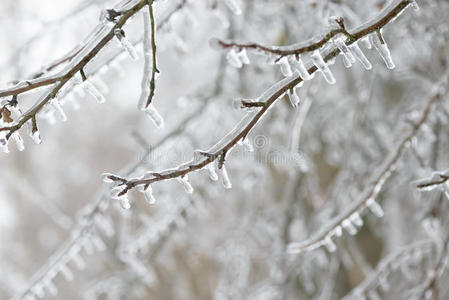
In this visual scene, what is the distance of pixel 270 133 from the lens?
310 cm

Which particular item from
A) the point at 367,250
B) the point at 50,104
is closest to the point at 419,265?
the point at 367,250

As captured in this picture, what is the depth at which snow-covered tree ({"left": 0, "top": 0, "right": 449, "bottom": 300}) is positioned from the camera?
932 mm

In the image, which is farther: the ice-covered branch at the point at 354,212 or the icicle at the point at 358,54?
the ice-covered branch at the point at 354,212

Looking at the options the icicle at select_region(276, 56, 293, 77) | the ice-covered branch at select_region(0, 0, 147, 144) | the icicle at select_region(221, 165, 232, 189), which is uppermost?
the ice-covered branch at select_region(0, 0, 147, 144)

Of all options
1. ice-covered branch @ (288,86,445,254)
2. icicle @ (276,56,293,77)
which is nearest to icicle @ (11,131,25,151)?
icicle @ (276,56,293,77)

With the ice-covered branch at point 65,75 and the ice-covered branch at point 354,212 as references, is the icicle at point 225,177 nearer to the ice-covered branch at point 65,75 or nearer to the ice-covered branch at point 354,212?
the ice-covered branch at point 65,75

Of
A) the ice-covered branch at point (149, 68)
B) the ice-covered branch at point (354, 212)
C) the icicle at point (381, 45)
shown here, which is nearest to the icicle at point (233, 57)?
the ice-covered branch at point (149, 68)

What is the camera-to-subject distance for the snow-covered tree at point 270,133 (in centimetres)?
93

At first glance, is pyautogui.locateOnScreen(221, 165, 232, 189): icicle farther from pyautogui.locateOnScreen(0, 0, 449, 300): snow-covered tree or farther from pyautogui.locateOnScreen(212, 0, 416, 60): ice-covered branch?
pyautogui.locateOnScreen(212, 0, 416, 60): ice-covered branch

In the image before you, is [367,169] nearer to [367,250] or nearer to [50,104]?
[367,250]

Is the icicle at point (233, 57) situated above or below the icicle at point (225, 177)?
above

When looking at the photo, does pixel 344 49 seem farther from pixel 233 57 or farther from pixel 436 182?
pixel 436 182

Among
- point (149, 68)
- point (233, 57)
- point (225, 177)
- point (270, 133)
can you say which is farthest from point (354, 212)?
point (270, 133)

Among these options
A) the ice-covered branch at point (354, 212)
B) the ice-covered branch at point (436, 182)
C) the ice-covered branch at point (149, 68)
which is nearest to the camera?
the ice-covered branch at point (149, 68)
